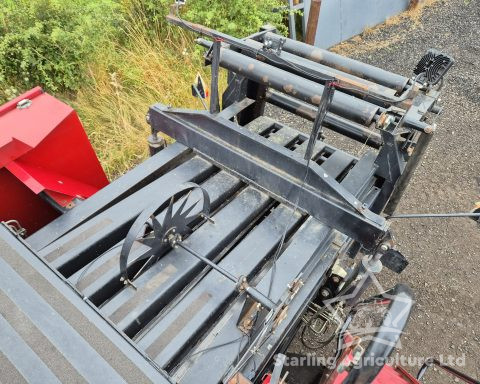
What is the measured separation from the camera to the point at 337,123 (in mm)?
2572

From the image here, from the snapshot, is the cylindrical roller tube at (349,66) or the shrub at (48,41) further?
the shrub at (48,41)

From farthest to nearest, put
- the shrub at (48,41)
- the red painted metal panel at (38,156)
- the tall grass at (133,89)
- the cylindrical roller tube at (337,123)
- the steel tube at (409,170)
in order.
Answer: the tall grass at (133,89) < the shrub at (48,41) < the cylindrical roller tube at (337,123) < the steel tube at (409,170) < the red painted metal panel at (38,156)

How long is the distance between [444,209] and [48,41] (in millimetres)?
4655

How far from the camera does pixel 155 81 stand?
4.52 m

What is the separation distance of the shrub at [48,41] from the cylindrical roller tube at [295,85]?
2539 millimetres

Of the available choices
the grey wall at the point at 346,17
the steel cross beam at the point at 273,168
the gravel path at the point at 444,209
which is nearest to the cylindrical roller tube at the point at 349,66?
the steel cross beam at the point at 273,168

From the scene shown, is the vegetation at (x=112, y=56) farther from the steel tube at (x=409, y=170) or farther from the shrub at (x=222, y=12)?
the steel tube at (x=409, y=170)

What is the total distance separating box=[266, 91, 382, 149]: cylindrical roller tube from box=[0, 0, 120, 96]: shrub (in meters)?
2.59

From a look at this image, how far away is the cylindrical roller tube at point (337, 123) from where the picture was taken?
249 centimetres

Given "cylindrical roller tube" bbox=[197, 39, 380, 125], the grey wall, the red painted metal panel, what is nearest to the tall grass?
the red painted metal panel

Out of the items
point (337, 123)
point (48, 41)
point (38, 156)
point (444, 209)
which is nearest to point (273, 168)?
point (337, 123)

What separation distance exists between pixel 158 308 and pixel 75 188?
943 mm

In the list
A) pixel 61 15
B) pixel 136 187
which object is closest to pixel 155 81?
pixel 61 15

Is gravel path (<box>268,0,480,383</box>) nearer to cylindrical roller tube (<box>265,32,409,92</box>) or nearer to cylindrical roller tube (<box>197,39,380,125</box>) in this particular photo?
cylindrical roller tube (<box>265,32,409,92</box>)
